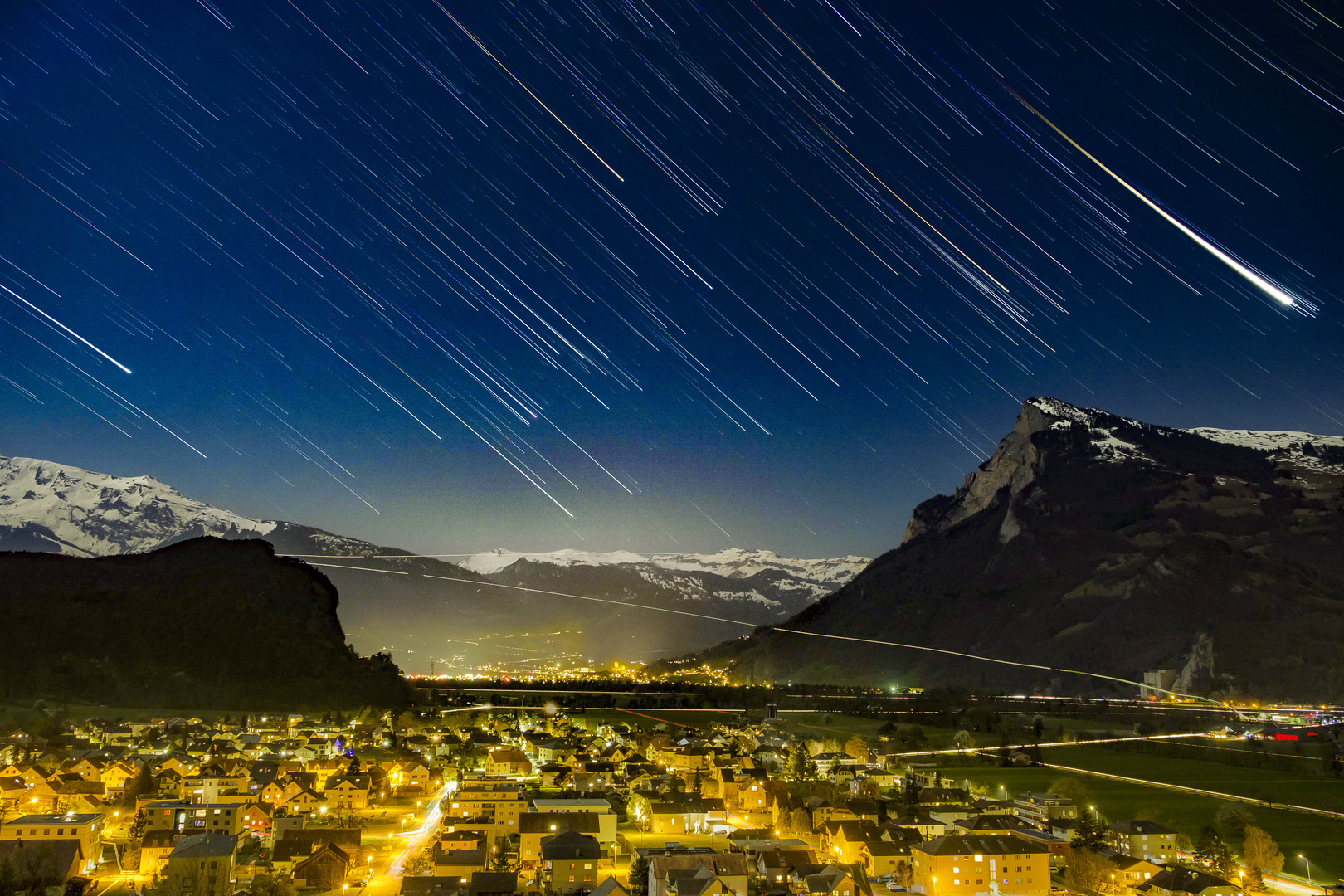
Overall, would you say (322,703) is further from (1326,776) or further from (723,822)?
(1326,776)

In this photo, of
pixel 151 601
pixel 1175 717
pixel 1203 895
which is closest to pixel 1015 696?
pixel 1175 717

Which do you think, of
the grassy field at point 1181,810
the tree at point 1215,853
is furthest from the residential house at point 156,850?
the grassy field at point 1181,810

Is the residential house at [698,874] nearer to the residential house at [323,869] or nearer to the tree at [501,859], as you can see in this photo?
the tree at [501,859]

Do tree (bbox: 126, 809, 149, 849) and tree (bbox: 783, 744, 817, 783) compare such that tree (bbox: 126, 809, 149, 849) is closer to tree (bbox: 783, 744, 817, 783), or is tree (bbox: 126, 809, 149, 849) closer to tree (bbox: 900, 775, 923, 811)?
tree (bbox: 900, 775, 923, 811)

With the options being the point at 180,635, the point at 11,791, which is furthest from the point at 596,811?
the point at 180,635

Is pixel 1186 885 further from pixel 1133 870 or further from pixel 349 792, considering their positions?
pixel 349 792
